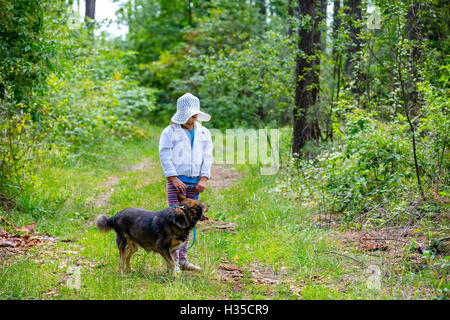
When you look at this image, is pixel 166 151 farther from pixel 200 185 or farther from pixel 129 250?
pixel 129 250

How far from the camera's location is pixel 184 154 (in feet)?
17.0

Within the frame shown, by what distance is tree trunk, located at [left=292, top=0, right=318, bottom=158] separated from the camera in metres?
9.80

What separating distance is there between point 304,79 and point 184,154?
17.9 feet

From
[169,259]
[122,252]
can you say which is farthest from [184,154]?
[122,252]

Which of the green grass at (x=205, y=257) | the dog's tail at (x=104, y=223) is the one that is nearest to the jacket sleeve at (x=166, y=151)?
the dog's tail at (x=104, y=223)

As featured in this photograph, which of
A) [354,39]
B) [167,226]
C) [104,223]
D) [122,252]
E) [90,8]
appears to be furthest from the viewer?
[90,8]

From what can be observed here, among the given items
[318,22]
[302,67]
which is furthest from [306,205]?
[318,22]

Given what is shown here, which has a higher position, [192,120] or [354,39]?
[354,39]

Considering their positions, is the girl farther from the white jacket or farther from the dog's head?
the dog's head

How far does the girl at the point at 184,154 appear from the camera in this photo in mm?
5125

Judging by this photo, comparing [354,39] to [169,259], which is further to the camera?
[354,39]

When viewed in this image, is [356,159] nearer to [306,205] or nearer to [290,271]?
[306,205]
